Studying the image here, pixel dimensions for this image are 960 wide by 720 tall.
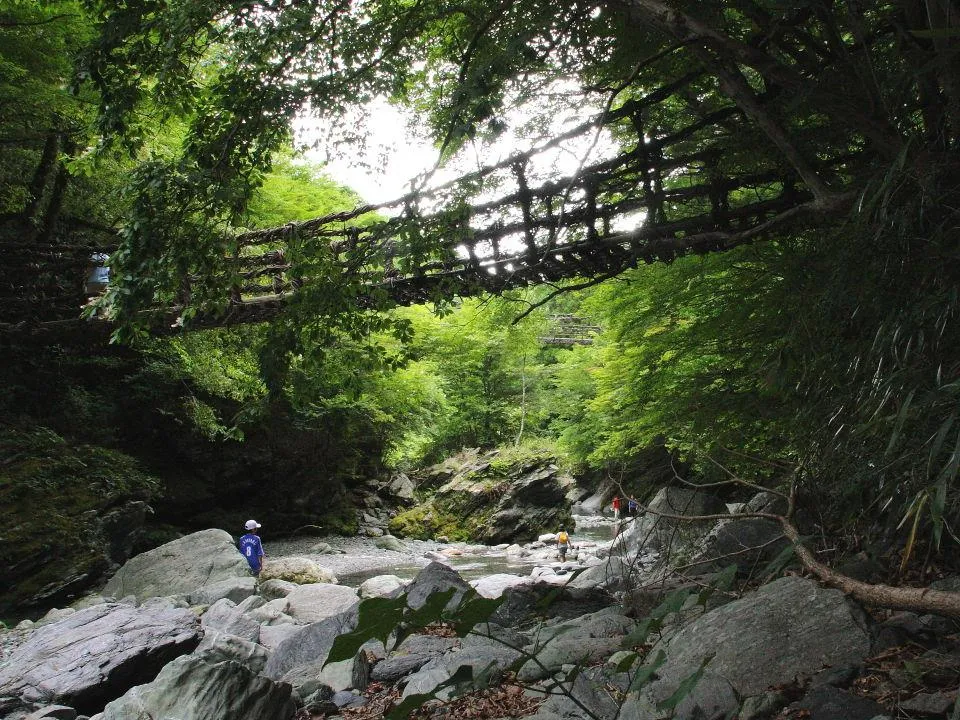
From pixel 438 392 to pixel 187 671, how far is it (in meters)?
12.7

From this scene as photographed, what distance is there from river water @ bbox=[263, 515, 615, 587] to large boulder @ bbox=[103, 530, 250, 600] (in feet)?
4.13

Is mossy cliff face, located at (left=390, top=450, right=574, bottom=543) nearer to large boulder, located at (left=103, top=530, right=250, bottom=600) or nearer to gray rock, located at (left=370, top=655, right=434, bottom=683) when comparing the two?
large boulder, located at (left=103, top=530, right=250, bottom=600)

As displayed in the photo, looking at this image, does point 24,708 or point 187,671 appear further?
point 24,708

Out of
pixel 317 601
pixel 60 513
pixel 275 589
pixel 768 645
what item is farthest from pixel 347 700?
pixel 60 513

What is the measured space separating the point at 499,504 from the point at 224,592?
29.0ft

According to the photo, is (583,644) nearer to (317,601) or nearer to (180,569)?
(317,601)

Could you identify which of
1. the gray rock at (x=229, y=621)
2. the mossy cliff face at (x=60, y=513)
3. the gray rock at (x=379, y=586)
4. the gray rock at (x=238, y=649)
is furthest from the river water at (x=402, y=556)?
the gray rock at (x=238, y=649)

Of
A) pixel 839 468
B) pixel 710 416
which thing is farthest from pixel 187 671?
pixel 710 416

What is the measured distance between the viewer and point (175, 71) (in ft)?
11.1

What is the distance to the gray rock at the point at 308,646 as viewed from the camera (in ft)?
16.2

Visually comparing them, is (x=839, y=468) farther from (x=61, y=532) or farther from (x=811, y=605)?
(x=61, y=532)

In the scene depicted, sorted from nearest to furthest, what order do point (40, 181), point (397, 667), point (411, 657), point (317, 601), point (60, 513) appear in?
1. point (397, 667)
2. point (411, 657)
3. point (317, 601)
4. point (60, 513)
5. point (40, 181)

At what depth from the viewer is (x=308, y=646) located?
511 cm

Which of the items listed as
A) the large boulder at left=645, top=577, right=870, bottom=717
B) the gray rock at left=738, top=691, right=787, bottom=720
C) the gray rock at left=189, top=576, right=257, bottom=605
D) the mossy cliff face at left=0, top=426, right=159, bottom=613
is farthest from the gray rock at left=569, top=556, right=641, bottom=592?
the mossy cliff face at left=0, top=426, right=159, bottom=613
